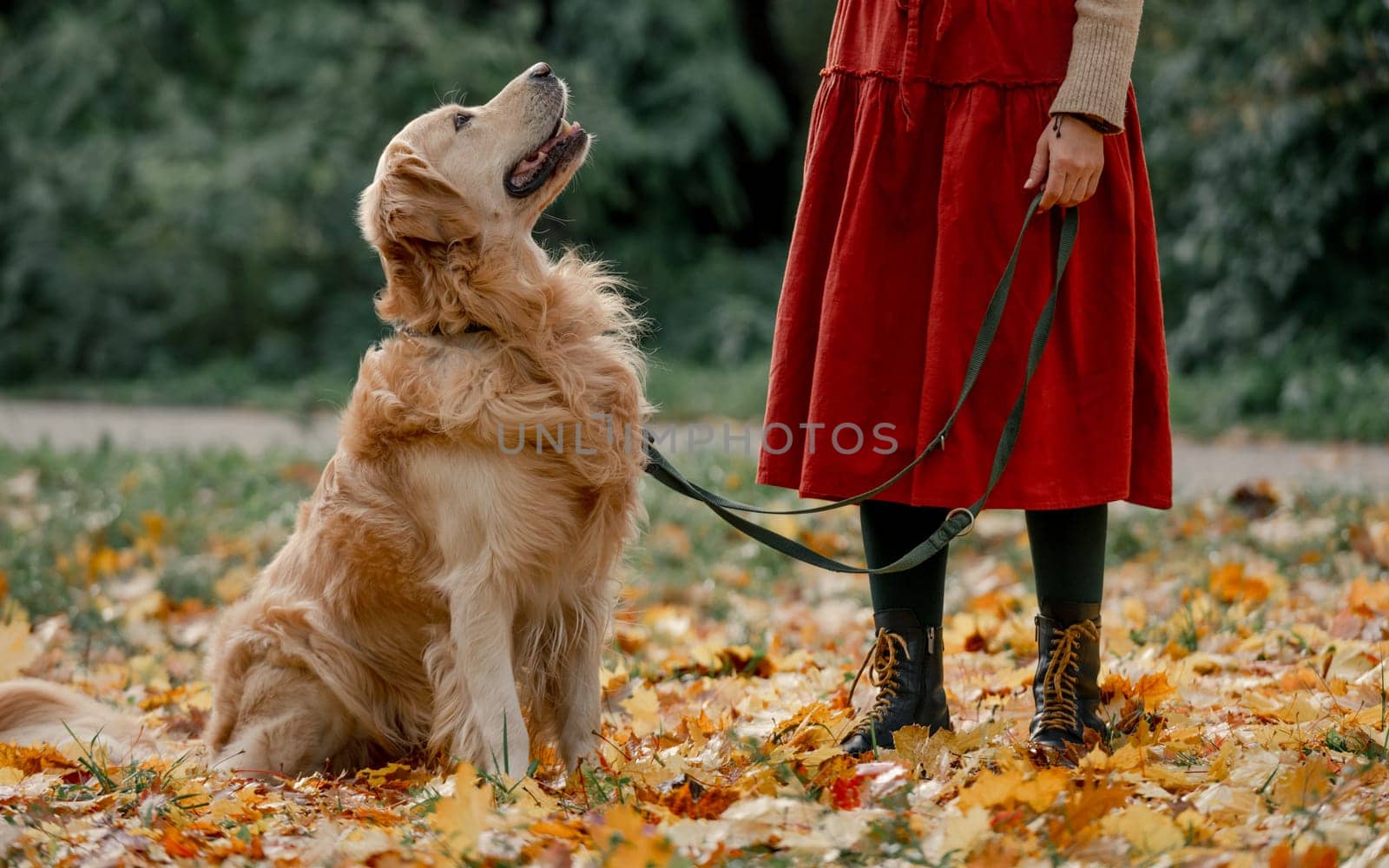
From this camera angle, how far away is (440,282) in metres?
3.11

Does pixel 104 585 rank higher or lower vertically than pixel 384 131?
lower

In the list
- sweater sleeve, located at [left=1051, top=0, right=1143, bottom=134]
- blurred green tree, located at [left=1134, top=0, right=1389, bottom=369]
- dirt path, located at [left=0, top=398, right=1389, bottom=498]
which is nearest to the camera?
sweater sleeve, located at [left=1051, top=0, right=1143, bottom=134]

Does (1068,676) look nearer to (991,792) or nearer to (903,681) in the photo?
(903,681)

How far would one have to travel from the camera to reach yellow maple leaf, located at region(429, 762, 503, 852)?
2.14m

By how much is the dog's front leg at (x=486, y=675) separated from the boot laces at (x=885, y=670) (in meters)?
0.76

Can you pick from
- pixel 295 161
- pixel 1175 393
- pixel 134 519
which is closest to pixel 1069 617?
→ pixel 134 519

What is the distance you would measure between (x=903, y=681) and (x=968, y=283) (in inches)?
34.9

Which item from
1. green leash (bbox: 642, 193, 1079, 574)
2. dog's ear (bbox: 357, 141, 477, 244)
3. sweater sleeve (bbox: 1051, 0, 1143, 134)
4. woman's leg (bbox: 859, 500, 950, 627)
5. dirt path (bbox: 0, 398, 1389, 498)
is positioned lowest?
dirt path (bbox: 0, 398, 1389, 498)

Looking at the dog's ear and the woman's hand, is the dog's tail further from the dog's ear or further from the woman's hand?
the woman's hand

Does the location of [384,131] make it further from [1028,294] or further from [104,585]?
[1028,294]

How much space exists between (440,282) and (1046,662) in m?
1.65

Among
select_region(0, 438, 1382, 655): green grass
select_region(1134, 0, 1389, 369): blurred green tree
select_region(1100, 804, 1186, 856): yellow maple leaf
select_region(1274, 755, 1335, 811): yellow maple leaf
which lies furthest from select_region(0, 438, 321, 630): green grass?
select_region(1134, 0, 1389, 369): blurred green tree

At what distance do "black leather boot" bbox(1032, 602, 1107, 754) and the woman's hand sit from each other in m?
0.88

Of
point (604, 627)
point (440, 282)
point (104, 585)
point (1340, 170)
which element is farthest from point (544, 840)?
point (1340, 170)
